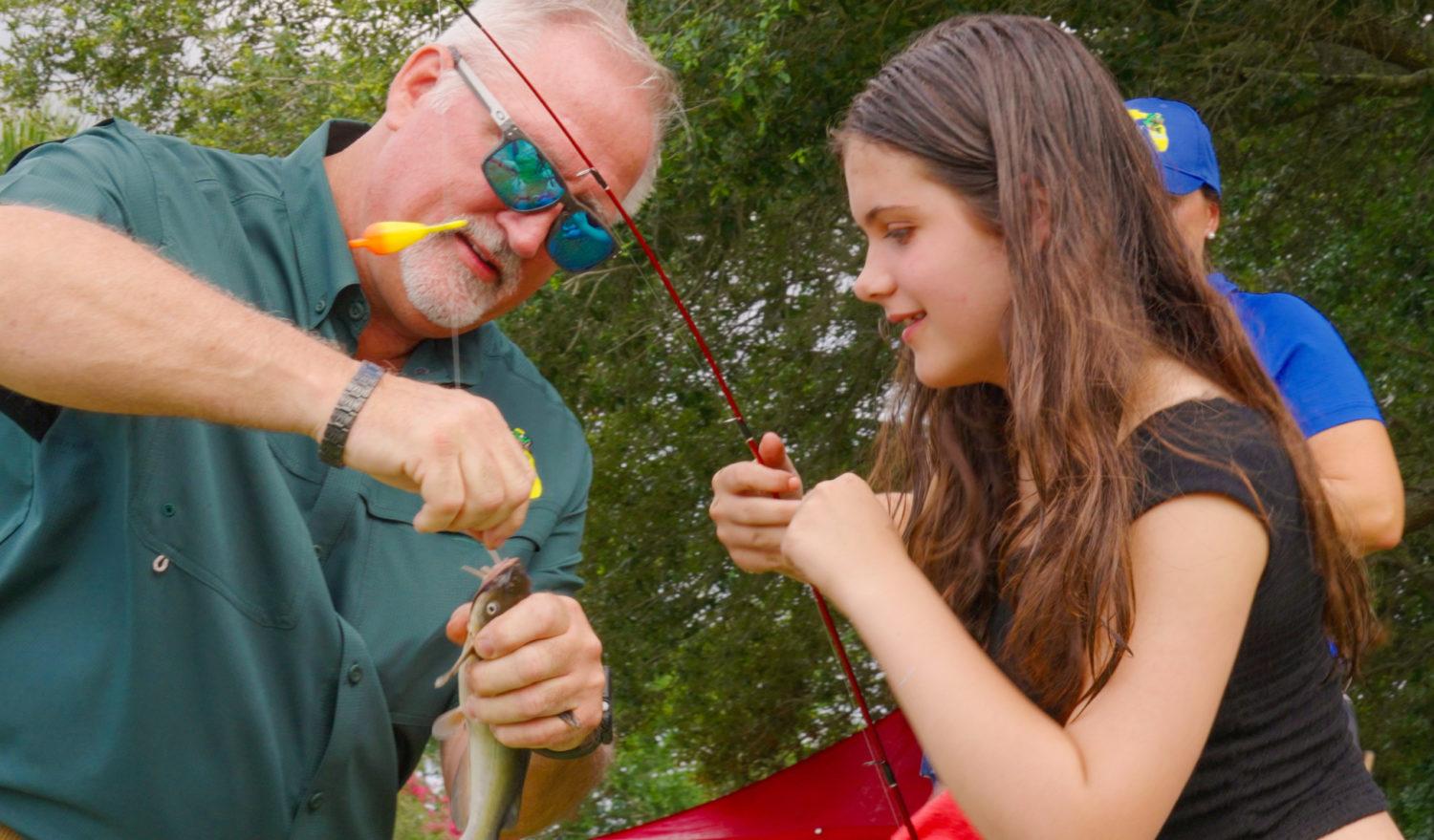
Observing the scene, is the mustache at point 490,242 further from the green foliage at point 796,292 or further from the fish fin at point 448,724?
the green foliage at point 796,292

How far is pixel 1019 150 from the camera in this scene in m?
2.17

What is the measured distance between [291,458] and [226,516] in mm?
251

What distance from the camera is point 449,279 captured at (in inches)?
112

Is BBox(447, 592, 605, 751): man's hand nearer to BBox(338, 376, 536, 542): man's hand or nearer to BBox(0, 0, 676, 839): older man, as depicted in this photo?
BBox(0, 0, 676, 839): older man

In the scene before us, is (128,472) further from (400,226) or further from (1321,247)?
(1321,247)

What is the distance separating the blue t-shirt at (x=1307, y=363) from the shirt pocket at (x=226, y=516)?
1.91 metres

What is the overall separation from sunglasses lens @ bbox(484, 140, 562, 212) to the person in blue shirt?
48.1 inches

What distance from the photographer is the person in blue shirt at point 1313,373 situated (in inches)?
123

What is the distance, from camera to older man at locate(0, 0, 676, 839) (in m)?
1.89

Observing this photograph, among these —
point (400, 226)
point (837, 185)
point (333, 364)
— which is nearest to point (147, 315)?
point (333, 364)

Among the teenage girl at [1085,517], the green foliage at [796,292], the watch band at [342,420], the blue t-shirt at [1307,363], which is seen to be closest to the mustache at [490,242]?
the teenage girl at [1085,517]

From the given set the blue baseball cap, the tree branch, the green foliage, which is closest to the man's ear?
the blue baseball cap

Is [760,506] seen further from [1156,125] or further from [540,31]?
[1156,125]

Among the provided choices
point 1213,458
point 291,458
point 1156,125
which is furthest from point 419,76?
point 1213,458
